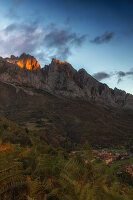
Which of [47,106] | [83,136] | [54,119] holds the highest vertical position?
[47,106]

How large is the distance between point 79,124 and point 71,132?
43.9 feet

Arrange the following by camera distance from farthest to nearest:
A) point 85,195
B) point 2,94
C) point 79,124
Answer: point 2,94
point 79,124
point 85,195

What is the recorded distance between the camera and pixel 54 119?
14538 centimetres

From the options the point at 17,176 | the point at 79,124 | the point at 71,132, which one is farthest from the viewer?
the point at 79,124

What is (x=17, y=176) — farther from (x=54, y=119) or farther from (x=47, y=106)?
(x=47, y=106)

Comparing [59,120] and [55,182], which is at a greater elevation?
[55,182]

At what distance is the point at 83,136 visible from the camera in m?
118

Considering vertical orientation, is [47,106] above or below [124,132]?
above

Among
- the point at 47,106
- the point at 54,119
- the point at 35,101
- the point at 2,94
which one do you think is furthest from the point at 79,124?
the point at 2,94

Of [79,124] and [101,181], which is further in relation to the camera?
[79,124]

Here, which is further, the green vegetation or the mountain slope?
the mountain slope

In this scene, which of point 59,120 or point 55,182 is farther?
point 59,120

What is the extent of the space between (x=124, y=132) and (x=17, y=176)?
149582mm

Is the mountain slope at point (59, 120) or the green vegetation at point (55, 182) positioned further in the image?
the mountain slope at point (59, 120)
